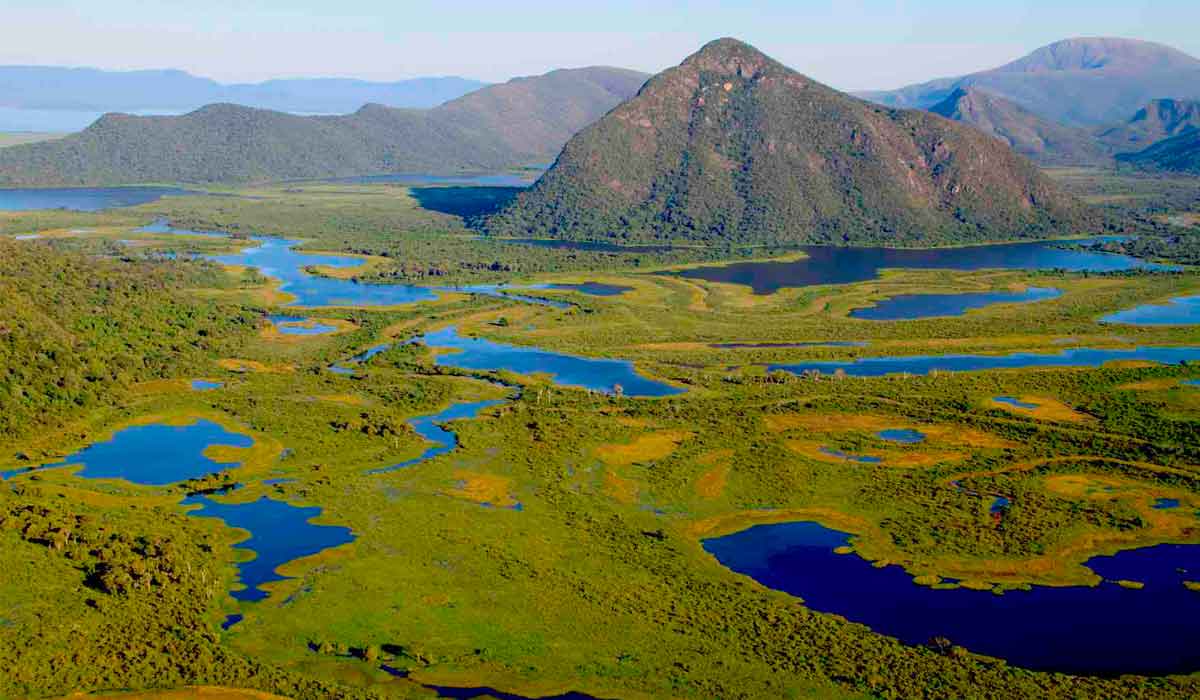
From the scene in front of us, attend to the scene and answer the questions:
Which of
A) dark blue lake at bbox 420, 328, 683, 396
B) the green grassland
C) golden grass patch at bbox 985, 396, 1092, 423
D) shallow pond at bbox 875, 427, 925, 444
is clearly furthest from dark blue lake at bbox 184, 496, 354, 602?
golden grass patch at bbox 985, 396, 1092, 423

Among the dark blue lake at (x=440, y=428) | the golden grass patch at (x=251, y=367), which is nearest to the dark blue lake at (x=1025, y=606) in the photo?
the dark blue lake at (x=440, y=428)

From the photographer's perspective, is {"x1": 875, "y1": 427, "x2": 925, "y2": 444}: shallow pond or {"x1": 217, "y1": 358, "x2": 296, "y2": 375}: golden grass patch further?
{"x1": 217, "y1": 358, "x2": 296, "y2": 375}: golden grass patch

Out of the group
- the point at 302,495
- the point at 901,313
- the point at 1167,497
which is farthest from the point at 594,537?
the point at 901,313

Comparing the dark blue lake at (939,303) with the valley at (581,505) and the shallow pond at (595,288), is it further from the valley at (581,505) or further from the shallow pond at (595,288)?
the shallow pond at (595,288)

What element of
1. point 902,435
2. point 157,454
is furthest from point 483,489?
point 902,435

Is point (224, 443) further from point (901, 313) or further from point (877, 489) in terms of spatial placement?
point (901, 313)

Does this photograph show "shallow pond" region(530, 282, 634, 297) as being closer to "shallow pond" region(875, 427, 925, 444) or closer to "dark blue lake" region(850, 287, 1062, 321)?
"dark blue lake" region(850, 287, 1062, 321)
